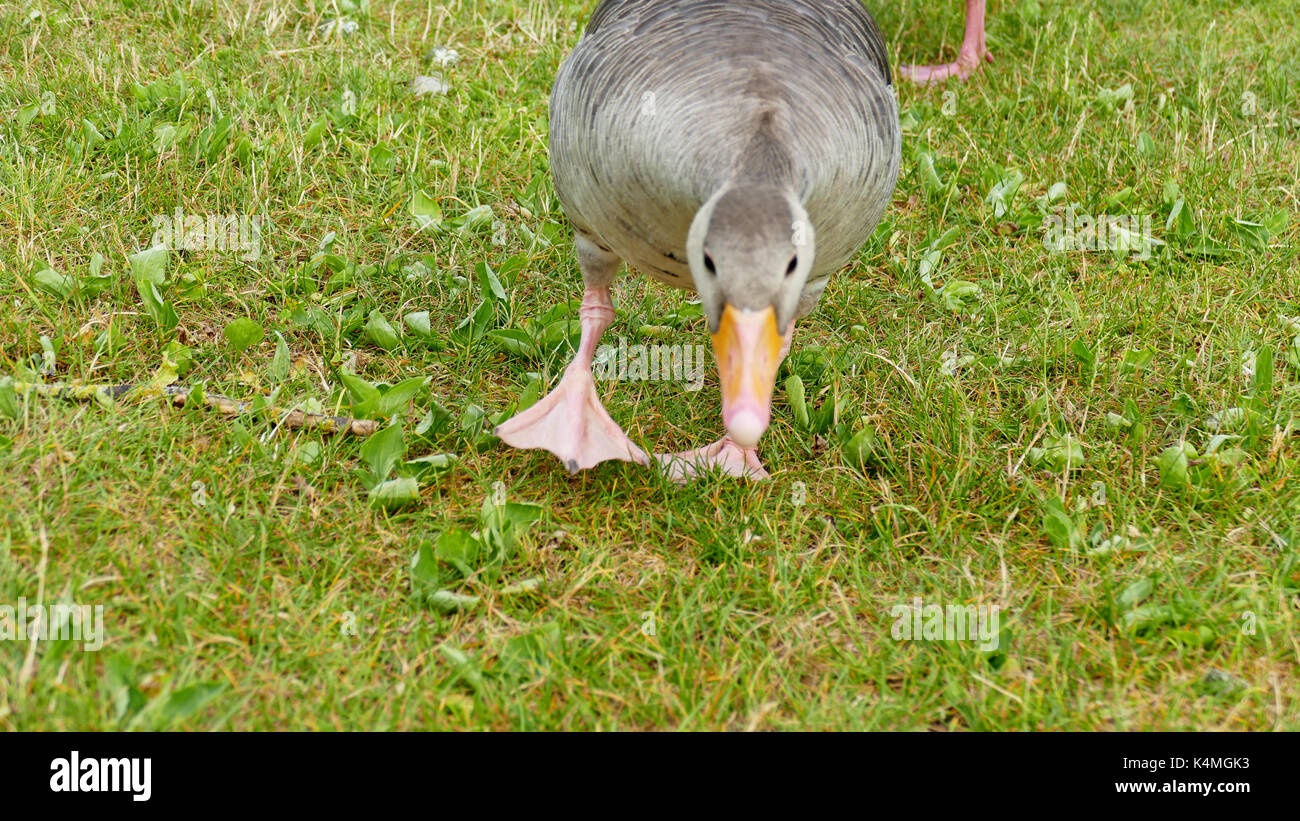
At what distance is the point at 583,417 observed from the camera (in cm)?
380

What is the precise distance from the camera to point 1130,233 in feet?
16.6

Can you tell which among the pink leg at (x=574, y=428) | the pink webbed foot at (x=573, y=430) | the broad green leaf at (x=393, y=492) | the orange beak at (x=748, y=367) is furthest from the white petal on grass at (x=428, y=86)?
the orange beak at (x=748, y=367)

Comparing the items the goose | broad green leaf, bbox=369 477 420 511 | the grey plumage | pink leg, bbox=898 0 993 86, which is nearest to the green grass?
broad green leaf, bbox=369 477 420 511

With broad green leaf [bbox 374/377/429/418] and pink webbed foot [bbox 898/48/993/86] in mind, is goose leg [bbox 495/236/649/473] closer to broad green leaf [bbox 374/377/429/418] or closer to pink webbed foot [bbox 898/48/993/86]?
broad green leaf [bbox 374/377/429/418]

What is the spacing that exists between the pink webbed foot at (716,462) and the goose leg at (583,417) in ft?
0.34

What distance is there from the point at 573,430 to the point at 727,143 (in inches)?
44.4

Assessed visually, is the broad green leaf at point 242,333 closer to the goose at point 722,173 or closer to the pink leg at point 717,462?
the goose at point 722,173

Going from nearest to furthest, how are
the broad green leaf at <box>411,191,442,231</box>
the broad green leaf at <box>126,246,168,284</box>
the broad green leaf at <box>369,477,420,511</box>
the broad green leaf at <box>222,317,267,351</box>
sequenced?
the broad green leaf at <box>369,477,420,511</box>
the broad green leaf at <box>222,317,267,351</box>
the broad green leaf at <box>126,246,168,284</box>
the broad green leaf at <box>411,191,442,231</box>

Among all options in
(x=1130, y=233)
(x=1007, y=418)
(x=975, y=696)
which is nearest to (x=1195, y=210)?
(x=1130, y=233)

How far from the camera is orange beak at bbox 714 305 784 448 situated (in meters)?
2.81

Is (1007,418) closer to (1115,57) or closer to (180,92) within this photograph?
(1115,57)

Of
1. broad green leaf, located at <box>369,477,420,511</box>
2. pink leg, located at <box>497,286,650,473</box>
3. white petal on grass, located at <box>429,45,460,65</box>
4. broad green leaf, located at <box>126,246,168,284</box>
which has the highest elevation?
white petal on grass, located at <box>429,45,460,65</box>

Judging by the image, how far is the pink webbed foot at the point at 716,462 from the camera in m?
3.79

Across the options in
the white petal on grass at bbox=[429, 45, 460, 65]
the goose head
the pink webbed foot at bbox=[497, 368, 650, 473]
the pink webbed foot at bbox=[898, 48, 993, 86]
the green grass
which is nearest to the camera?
the goose head
